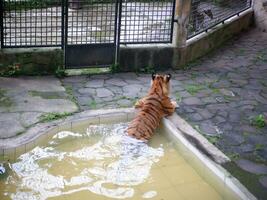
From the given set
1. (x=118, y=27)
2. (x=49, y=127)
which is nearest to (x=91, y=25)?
(x=118, y=27)

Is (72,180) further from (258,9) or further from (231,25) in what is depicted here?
(258,9)

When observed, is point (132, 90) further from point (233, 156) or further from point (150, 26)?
point (233, 156)

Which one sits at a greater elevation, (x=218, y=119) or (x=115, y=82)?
(x=115, y=82)

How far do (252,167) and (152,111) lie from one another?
1.81 m

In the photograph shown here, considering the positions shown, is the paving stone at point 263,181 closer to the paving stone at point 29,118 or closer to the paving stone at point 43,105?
the paving stone at point 43,105

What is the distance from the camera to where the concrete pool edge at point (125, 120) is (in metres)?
5.30

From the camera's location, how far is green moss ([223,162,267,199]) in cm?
504

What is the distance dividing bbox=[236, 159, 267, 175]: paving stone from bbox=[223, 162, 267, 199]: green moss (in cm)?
8

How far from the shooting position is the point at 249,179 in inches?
209

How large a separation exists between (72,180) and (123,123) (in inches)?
68.3

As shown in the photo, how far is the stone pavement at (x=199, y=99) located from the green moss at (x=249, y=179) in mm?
26

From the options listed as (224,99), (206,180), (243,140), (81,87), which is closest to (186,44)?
(224,99)

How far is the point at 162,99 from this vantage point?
688 cm

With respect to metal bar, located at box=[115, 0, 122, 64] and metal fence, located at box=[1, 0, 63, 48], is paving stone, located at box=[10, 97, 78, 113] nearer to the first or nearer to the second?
metal fence, located at box=[1, 0, 63, 48]
